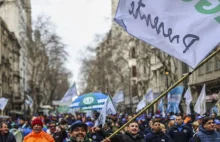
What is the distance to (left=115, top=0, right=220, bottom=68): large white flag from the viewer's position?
20.1 ft

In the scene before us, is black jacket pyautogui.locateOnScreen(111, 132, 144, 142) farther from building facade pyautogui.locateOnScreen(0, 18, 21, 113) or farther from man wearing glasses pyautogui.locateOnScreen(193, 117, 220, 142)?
building facade pyautogui.locateOnScreen(0, 18, 21, 113)

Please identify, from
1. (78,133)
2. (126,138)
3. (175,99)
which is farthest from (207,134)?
(175,99)

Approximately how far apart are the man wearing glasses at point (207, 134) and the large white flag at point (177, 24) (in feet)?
7.28

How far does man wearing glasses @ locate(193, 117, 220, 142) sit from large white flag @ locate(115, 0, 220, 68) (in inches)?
87.3

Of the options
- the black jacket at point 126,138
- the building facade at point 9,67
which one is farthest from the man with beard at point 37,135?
the building facade at point 9,67

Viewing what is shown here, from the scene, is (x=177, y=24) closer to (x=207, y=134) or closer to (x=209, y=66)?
(x=207, y=134)

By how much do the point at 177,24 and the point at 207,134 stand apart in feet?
7.66

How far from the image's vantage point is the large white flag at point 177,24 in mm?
6125

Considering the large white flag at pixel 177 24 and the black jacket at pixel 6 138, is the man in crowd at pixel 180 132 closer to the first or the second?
the black jacket at pixel 6 138

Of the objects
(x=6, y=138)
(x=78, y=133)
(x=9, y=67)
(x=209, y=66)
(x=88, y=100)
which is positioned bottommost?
(x=6, y=138)

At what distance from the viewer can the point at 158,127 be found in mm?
10250

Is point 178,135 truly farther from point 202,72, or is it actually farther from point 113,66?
point 113,66

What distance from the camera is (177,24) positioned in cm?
642

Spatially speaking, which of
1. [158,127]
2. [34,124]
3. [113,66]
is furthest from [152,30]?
[113,66]
